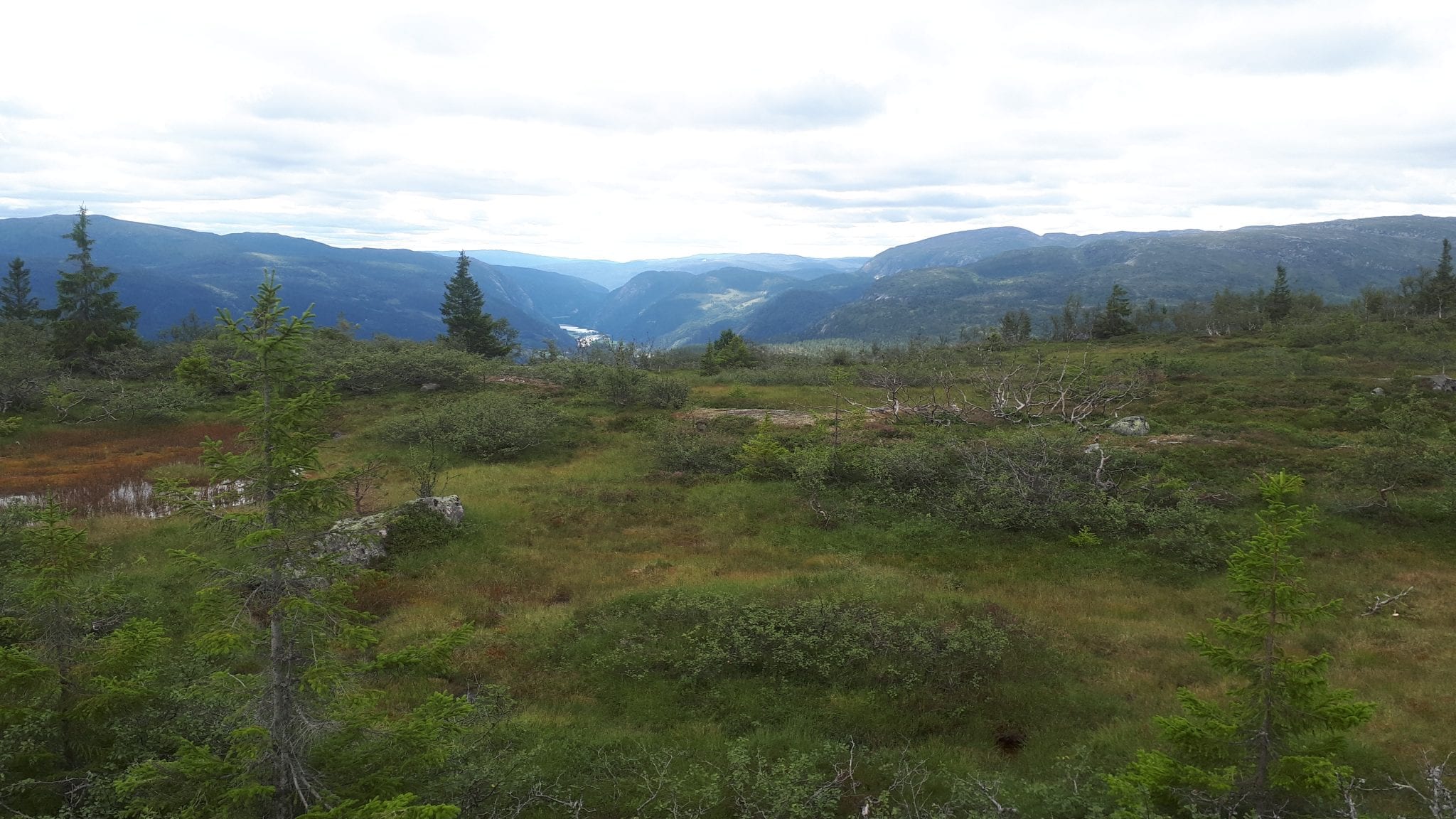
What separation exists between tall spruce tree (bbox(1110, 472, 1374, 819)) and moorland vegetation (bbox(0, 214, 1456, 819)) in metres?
0.05

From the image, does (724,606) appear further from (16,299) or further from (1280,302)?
(1280,302)

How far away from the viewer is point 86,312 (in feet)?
145

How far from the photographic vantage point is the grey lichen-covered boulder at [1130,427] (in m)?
28.5

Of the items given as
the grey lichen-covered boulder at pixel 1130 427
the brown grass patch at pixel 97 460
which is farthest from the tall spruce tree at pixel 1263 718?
the grey lichen-covered boulder at pixel 1130 427

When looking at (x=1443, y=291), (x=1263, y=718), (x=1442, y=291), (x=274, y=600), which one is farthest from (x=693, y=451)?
(x=1443, y=291)

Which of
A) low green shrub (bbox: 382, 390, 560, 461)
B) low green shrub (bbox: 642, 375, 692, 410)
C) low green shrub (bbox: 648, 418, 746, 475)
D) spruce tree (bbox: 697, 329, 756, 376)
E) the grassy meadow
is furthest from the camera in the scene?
spruce tree (bbox: 697, 329, 756, 376)

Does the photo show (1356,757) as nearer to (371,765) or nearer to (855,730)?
(855,730)

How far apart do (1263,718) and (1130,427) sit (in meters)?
25.3

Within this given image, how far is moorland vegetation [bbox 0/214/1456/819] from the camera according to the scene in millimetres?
6379

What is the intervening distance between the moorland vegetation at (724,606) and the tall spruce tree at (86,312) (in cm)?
707

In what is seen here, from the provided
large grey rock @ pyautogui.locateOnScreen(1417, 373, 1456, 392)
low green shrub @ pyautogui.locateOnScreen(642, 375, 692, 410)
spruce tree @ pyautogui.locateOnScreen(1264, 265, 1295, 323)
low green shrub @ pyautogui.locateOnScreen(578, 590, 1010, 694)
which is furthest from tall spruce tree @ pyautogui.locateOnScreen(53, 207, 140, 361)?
spruce tree @ pyautogui.locateOnScreen(1264, 265, 1295, 323)

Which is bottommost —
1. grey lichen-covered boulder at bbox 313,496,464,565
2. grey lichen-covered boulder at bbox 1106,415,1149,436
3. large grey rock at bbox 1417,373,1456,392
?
grey lichen-covered boulder at bbox 313,496,464,565

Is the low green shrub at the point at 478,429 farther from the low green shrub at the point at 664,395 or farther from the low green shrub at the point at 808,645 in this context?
the low green shrub at the point at 808,645

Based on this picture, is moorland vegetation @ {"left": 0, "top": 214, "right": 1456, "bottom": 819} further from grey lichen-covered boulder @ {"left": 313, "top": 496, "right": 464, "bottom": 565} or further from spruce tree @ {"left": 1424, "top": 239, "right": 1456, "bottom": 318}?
spruce tree @ {"left": 1424, "top": 239, "right": 1456, "bottom": 318}
